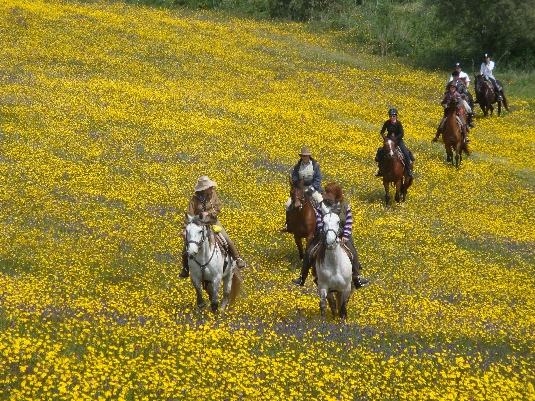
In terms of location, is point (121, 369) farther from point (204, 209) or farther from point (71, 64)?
point (71, 64)

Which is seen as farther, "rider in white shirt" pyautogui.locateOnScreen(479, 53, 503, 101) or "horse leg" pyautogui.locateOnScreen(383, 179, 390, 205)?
"rider in white shirt" pyautogui.locateOnScreen(479, 53, 503, 101)

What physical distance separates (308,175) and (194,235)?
22.6 ft

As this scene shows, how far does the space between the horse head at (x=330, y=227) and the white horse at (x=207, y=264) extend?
2.35m

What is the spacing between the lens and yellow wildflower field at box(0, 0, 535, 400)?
11016 millimetres

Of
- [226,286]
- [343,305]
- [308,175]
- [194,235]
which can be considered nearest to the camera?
[194,235]

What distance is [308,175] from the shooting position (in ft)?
62.7

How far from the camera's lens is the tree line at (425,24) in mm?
52500

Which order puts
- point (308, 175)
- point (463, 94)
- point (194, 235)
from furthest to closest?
point (463, 94) → point (308, 175) → point (194, 235)

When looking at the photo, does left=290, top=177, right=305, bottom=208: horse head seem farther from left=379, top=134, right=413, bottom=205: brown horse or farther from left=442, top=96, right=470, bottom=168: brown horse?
left=442, top=96, right=470, bottom=168: brown horse

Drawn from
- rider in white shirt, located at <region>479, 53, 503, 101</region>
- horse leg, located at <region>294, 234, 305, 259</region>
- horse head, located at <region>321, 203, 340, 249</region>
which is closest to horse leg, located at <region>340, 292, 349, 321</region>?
horse head, located at <region>321, 203, 340, 249</region>

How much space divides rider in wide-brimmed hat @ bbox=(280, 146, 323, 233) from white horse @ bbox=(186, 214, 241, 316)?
180 inches

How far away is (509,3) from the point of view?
2004 inches

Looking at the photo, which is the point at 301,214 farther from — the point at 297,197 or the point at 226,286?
the point at 226,286

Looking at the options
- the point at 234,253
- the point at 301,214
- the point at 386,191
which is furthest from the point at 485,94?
the point at 234,253
